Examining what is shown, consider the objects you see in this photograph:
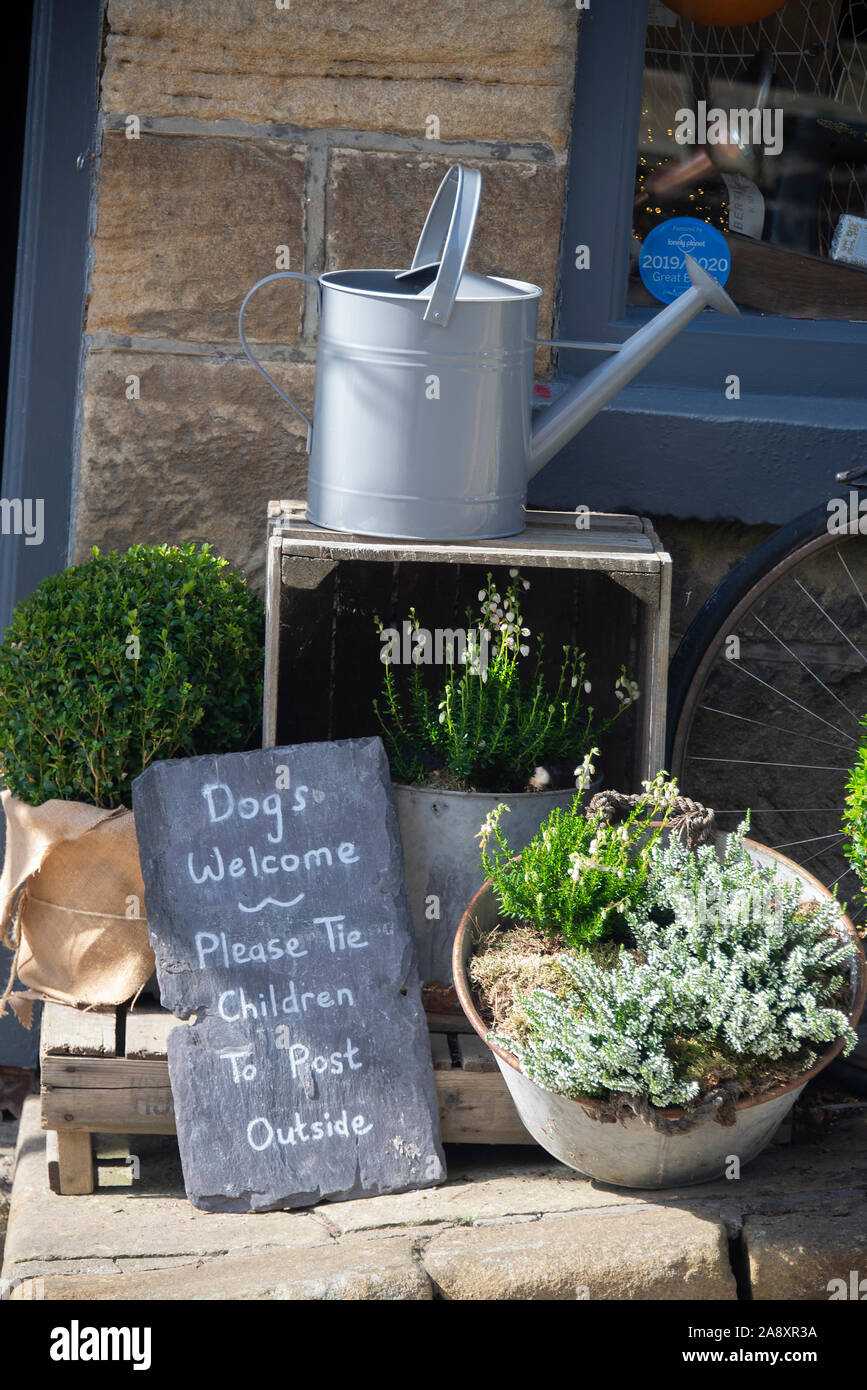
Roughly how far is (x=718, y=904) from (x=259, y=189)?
62.6 inches

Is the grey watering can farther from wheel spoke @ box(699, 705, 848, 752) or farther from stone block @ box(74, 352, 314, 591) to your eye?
wheel spoke @ box(699, 705, 848, 752)

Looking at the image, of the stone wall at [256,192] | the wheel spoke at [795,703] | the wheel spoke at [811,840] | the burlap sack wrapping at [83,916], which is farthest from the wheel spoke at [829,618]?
the burlap sack wrapping at [83,916]

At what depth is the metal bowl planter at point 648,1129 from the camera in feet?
6.50

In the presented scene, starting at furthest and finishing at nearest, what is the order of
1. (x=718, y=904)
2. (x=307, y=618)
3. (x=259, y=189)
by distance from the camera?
(x=307, y=618) → (x=259, y=189) → (x=718, y=904)

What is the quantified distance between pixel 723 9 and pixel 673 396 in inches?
30.6

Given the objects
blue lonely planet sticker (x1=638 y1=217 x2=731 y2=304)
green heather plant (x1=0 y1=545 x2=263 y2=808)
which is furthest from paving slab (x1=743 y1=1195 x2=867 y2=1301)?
blue lonely planet sticker (x1=638 y1=217 x2=731 y2=304)

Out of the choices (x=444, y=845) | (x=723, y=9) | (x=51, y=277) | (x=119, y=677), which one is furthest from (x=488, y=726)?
(x=723, y=9)

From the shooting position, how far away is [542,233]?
A: 107 inches

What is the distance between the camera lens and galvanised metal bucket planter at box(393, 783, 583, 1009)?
7.86 ft

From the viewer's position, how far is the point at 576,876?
83.4 inches

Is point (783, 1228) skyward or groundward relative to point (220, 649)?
groundward
